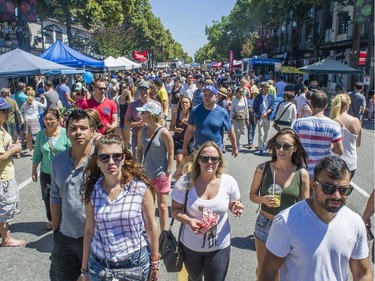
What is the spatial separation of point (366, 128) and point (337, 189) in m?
14.6

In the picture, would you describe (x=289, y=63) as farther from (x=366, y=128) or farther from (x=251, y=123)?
(x=251, y=123)

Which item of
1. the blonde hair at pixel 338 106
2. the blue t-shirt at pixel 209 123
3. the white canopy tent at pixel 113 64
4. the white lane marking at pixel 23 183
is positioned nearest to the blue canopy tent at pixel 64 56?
the white canopy tent at pixel 113 64

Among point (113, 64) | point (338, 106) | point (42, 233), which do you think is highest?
point (113, 64)

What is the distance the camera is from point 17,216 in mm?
5902

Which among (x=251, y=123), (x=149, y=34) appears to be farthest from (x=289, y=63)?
(x=251, y=123)

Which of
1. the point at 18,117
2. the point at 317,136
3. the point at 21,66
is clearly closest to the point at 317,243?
the point at 317,136

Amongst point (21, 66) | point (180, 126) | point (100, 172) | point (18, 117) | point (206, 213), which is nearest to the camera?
point (100, 172)

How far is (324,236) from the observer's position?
2.10m

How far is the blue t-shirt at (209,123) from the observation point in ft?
18.9

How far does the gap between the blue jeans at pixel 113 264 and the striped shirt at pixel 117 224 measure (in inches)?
1.4

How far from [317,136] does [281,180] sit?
55.0 inches

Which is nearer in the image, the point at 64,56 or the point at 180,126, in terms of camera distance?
the point at 180,126

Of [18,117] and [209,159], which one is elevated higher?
[209,159]

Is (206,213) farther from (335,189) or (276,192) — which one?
(335,189)
